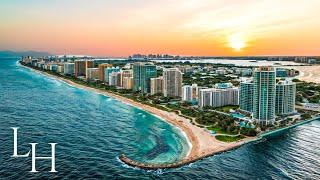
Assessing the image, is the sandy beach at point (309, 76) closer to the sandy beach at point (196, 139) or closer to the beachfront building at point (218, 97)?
the beachfront building at point (218, 97)

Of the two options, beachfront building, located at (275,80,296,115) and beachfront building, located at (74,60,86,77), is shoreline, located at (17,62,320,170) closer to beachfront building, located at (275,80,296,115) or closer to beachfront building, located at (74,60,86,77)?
beachfront building, located at (275,80,296,115)

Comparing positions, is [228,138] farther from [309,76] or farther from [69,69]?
[69,69]

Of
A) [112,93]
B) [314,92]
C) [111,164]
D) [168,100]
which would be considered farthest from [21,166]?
[314,92]

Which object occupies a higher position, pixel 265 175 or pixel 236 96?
pixel 236 96

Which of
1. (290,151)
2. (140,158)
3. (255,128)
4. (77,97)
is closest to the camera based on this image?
(140,158)

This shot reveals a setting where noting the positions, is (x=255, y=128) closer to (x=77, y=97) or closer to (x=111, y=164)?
(x=111, y=164)

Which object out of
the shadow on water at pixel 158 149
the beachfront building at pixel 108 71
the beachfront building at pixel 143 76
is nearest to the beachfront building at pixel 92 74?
the beachfront building at pixel 108 71

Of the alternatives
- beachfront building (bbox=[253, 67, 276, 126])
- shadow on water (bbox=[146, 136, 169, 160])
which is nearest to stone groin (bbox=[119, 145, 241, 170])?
shadow on water (bbox=[146, 136, 169, 160])
